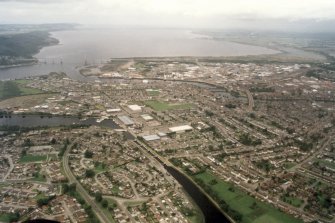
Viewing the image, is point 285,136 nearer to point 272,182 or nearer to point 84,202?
point 272,182

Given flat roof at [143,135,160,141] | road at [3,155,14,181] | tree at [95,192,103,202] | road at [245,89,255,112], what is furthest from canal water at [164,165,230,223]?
road at [245,89,255,112]

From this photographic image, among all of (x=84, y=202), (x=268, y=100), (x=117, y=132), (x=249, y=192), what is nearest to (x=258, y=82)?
(x=268, y=100)

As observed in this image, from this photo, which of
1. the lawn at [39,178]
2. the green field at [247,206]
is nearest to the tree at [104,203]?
the lawn at [39,178]

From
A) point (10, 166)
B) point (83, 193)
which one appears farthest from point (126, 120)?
point (83, 193)

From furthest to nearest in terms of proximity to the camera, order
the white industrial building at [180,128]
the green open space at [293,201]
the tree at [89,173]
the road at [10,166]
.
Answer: the white industrial building at [180,128]
the tree at [89,173]
the road at [10,166]
the green open space at [293,201]

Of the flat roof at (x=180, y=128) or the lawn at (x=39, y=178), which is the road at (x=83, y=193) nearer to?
the lawn at (x=39, y=178)

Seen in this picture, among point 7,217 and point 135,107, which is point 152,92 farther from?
point 7,217

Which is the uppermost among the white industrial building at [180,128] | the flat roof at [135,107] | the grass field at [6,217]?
the flat roof at [135,107]
